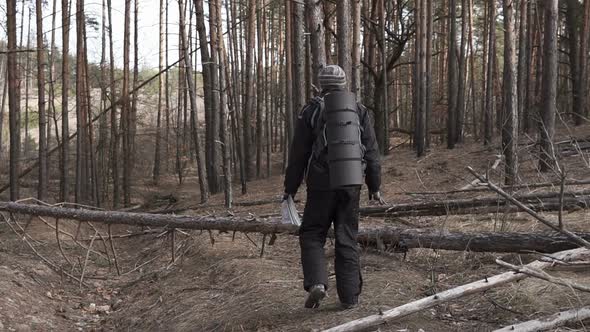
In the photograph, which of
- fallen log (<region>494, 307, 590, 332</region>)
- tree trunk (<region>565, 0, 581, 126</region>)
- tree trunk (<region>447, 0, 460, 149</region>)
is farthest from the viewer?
tree trunk (<region>565, 0, 581, 126</region>)

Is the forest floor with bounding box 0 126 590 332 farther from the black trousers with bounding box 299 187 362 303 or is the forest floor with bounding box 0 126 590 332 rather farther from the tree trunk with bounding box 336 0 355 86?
the tree trunk with bounding box 336 0 355 86

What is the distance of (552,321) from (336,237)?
4.98 ft

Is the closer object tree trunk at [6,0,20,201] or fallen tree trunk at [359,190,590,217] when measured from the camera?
fallen tree trunk at [359,190,590,217]

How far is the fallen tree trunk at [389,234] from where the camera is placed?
15.5ft

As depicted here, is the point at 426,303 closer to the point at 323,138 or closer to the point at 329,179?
the point at 329,179

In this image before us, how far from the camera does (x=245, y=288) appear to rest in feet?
17.6

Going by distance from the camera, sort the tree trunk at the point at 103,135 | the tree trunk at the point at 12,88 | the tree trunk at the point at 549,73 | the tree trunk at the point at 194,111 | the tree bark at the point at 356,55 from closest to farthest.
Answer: the tree trunk at the point at 549,73 → the tree bark at the point at 356,55 → the tree trunk at the point at 12,88 → the tree trunk at the point at 194,111 → the tree trunk at the point at 103,135

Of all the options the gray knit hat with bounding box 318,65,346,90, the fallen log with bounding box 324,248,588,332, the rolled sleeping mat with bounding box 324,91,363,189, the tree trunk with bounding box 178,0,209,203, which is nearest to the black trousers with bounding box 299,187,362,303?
the rolled sleeping mat with bounding box 324,91,363,189

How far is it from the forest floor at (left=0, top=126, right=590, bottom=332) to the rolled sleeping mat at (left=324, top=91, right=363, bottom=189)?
3.02 feet

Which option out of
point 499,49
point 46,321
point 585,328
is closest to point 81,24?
point 46,321

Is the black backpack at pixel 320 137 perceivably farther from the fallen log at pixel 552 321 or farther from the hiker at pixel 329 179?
the fallen log at pixel 552 321

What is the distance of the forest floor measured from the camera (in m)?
4.11

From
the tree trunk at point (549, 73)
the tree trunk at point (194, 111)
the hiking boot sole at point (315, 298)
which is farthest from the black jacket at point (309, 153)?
the tree trunk at point (194, 111)

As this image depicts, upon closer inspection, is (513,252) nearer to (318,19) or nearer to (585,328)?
(585,328)
